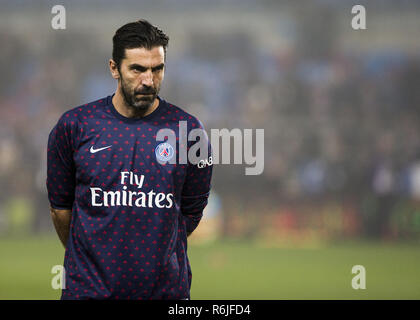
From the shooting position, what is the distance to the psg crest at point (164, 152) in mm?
2924

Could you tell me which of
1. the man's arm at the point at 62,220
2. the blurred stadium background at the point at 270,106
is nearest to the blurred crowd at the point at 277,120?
the blurred stadium background at the point at 270,106

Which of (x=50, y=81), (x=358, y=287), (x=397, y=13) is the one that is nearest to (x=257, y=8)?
(x=397, y=13)

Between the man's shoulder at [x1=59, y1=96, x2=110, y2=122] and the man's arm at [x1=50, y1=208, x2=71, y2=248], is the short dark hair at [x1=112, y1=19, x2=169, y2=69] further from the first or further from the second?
the man's arm at [x1=50, y1=208, x2=71, y2=248]

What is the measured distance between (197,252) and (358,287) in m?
3.61

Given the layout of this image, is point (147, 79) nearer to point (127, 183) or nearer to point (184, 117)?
point (184, 117)

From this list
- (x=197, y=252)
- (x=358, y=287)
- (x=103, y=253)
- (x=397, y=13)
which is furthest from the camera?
(x=397, y=13)

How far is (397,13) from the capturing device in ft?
47.7

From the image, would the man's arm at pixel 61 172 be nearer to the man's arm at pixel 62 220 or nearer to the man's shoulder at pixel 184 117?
the man's arm at pixel 62 220

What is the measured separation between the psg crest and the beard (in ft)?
0.52

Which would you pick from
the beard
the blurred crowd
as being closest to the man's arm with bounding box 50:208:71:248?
the beard

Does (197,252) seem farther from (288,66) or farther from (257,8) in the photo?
(257,8)

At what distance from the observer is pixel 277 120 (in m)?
14.2

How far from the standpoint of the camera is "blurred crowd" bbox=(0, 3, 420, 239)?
42.8 ft

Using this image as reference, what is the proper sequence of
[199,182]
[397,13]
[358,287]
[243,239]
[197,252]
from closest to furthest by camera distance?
1. [199,182]
2. [358,287]
3. [197,252]
4. [243,239]
5. [397,13]
